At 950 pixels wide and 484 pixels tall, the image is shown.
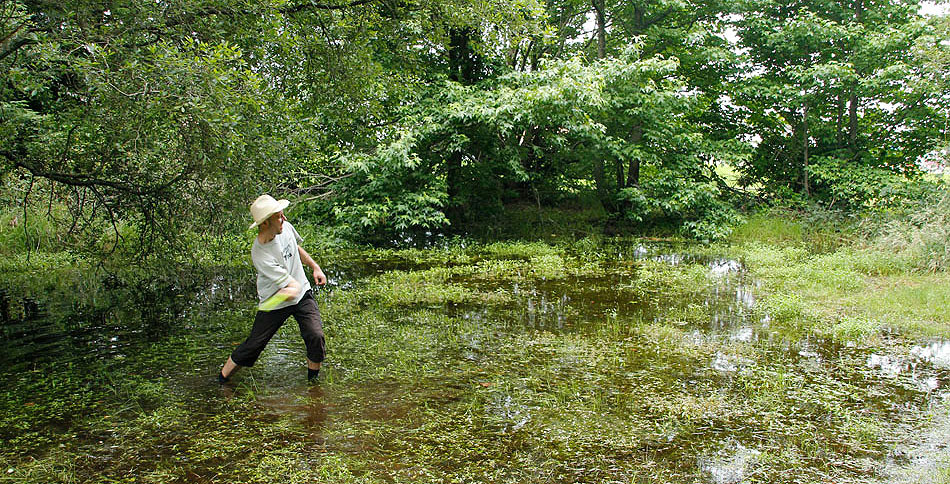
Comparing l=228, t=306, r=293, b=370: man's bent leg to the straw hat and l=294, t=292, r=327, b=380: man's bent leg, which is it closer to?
l=294, t=292, r=327, b=380: man's bent leg

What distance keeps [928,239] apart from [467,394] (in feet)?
29.0

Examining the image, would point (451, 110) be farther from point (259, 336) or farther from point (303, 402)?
point (303, 402)

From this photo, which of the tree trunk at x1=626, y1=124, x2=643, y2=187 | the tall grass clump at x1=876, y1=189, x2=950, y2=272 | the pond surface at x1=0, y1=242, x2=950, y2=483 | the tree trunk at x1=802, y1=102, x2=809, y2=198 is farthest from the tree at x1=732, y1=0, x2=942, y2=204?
the pond surface at x1=0, y1=242, x2=950, y2=483

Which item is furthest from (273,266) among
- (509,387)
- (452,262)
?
(452,262)

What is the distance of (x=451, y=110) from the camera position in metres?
13.9

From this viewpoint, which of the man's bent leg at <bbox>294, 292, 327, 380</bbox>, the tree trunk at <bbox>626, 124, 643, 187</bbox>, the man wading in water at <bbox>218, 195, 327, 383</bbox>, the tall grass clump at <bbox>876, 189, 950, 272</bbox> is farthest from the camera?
the tree trunk at <bbox>626, 124, 643, 187</bbox>

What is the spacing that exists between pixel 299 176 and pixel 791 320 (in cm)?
1163

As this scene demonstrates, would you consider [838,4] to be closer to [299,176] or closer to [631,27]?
[631,27]

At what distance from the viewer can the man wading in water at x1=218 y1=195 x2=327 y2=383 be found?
479 cm

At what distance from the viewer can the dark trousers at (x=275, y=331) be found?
4938 millimetres

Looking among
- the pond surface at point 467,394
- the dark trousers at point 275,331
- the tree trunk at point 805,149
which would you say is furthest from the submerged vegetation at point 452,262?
the dark trousers at point 275,331

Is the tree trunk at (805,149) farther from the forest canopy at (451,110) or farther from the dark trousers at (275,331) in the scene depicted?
the dark trousers at (275,331)

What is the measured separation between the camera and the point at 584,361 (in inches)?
227

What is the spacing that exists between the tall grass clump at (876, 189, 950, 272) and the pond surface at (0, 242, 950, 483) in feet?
10.9
